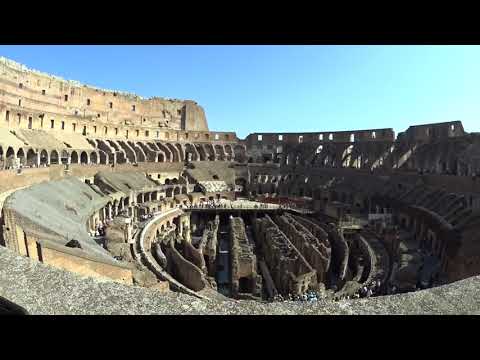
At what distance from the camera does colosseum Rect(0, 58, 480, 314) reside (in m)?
6.40

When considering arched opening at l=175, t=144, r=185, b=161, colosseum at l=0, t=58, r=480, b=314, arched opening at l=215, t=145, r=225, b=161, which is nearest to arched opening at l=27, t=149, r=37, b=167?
colosseum at l=0, t=58, r=480, b=314

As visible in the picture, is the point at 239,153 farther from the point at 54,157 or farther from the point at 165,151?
the point at 54,157

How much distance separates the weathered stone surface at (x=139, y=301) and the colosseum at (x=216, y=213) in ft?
0.11

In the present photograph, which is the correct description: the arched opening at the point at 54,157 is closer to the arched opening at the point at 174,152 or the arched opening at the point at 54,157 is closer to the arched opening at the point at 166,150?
the arched opening at the point at 166,150

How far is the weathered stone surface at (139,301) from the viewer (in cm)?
546

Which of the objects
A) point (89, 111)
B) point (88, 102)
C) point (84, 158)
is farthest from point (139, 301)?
point (88, 102)

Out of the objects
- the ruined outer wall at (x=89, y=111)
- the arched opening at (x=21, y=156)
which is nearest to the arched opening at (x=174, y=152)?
the ruined outer wall at (x=89, y=111)

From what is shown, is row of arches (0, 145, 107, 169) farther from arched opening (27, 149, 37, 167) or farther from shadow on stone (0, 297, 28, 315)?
shadow on stone (0, 297, 28, 315)

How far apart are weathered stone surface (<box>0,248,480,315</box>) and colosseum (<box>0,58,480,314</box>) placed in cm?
3

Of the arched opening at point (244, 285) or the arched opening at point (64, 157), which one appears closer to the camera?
the arched opening at point (244, 285)
